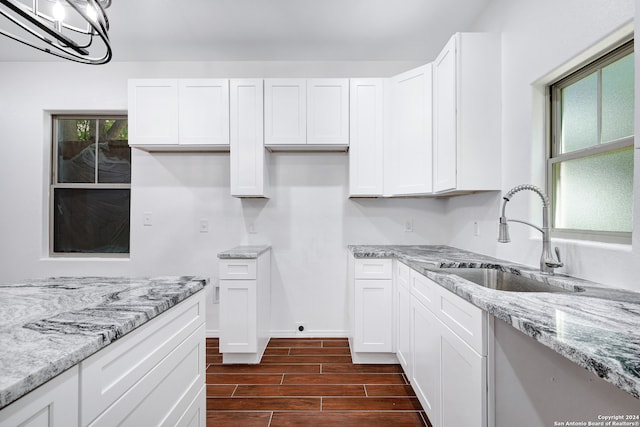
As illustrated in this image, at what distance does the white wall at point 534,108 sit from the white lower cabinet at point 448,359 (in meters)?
0.63

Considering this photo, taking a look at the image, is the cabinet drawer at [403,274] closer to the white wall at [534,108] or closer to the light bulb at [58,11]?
the white wall at [534,108]

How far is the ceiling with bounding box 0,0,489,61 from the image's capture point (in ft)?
7.58

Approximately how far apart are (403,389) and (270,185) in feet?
6.80

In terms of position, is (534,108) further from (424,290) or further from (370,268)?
(370,268)

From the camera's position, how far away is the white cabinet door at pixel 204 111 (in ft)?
9.21

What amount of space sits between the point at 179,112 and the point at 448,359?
2.77 m

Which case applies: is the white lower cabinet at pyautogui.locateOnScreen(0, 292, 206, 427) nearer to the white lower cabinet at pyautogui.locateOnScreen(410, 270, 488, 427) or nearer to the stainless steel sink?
the white lower cabinet at pyautogui.locateOnScreen(410, 270, 488, 427)

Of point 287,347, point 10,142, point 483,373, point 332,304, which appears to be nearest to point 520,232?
point 483,373

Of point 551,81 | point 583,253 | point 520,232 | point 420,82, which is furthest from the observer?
point 420,82

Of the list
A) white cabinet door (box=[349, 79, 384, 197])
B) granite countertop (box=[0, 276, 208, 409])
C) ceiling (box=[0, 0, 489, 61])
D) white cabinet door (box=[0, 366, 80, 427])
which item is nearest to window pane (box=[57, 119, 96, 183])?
ceiling (box=[0, 0, 489, 61])

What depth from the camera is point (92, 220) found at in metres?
3.31

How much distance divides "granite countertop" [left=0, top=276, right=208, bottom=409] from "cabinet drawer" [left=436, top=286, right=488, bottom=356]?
3.56 feet

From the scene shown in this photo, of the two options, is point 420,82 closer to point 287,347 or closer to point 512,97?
point 512,97

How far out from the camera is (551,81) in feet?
5.85
